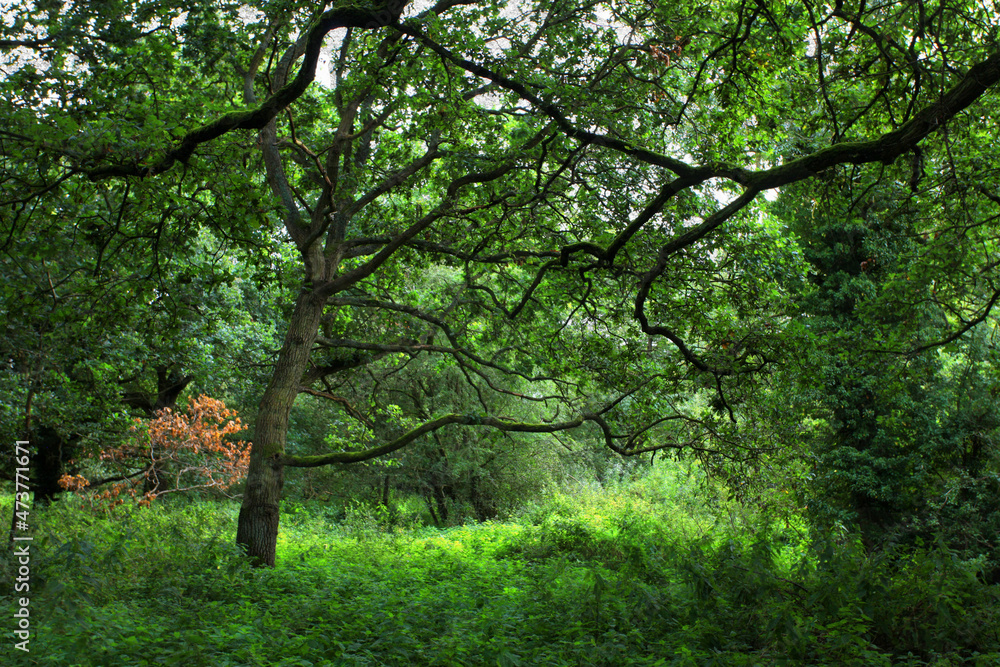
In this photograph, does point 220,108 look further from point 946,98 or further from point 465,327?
point 946,98

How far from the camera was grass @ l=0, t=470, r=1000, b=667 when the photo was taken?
4785 mm

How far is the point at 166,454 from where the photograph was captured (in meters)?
14.3

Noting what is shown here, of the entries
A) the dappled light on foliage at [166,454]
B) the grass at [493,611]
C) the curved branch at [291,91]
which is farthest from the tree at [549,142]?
the dappled light on foliage at [166,454]

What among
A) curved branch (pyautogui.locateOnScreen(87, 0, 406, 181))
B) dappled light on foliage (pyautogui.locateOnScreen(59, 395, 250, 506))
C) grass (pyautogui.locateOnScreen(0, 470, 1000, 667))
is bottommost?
grass (pyautogui.locateOnScreen(0, 470, 1000, 667))

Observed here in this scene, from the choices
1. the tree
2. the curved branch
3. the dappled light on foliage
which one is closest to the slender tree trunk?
the tree

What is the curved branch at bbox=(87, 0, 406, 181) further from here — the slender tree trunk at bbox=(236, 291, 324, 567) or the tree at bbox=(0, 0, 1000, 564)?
the slender tree trunk at bbox=(236, 291, 324, 567)

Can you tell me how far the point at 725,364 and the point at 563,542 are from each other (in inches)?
269

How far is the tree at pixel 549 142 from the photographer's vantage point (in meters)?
5.48

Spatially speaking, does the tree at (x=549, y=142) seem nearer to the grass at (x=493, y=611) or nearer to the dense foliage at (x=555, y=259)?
the dense foliage at (x=555, y=259)

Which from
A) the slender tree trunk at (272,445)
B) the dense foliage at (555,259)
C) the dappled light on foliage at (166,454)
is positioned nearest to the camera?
the dense foliage at (555,259)

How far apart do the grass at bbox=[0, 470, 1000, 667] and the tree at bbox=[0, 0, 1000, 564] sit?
4.33 ft

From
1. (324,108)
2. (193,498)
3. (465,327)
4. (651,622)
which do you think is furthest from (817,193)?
(193,498)

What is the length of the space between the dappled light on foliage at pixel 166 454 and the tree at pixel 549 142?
5.30 metres

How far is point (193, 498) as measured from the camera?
2327 centimetres
